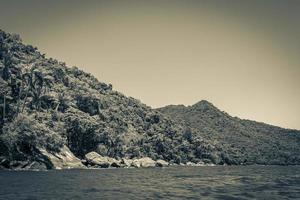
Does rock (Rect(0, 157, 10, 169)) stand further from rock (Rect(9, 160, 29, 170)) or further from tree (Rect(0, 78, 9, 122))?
tree (Rect(0, 78, 9, 122))

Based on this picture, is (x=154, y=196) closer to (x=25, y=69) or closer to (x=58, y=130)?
(x=58, y=130)

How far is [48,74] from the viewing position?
19112cm

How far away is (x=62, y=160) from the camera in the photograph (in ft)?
424

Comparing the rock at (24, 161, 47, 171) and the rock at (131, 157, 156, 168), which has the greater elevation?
the rock at (131, 157, 156, 168)

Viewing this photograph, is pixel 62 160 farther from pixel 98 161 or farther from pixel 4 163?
pixel 4 163

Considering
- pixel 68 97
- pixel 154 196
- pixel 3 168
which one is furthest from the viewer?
pixel 68 97

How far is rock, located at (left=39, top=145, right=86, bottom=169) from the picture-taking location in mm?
122438

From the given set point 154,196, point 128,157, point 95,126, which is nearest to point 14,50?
point 95,126

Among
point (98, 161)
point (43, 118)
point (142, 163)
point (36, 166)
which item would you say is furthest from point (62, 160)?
point (142, 163)

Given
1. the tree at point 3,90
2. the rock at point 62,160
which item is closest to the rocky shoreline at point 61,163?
the rock at point 62,160

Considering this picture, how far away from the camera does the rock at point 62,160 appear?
12244 centimetres

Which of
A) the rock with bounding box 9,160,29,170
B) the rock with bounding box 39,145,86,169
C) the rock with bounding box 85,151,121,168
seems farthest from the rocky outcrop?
the rock with bounding box 9,160,29,170

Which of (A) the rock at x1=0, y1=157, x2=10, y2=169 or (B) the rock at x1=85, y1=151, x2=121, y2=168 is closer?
(A) the rock at x1=0, y1=157, x2=10, y2=169

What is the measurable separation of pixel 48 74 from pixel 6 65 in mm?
34271
